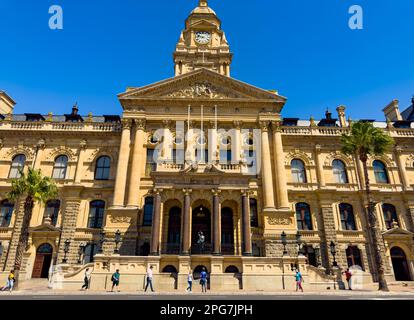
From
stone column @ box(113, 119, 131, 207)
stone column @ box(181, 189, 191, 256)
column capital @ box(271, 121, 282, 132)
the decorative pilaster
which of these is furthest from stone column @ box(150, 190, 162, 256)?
column capital @ box(271, 121, 282, 132)

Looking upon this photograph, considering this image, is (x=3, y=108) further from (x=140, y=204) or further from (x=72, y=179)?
(x=140, y=204)

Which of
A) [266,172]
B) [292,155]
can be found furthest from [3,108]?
[292,155]

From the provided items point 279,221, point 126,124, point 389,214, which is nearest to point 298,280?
point 279,221

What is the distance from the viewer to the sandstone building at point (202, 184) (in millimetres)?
29125

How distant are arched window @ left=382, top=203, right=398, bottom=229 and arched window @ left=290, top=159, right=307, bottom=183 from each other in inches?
384

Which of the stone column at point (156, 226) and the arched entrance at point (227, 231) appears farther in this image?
the arched entrance at point (227, 231)

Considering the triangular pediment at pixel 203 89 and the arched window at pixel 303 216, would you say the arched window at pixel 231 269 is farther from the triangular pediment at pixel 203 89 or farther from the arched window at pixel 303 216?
the triangular pediment at pixel 203 89

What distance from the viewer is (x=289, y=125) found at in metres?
39.3

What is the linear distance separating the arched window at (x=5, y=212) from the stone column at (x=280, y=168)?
3013 cm

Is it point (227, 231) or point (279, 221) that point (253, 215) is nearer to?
point (279, 221)

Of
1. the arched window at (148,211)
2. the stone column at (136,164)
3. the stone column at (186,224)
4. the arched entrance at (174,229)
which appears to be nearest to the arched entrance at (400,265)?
the stone column at (186,224)

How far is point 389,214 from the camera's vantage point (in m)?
34.2

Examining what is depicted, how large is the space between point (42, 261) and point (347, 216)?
34171 millimetres

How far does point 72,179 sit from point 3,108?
19.9 meters
